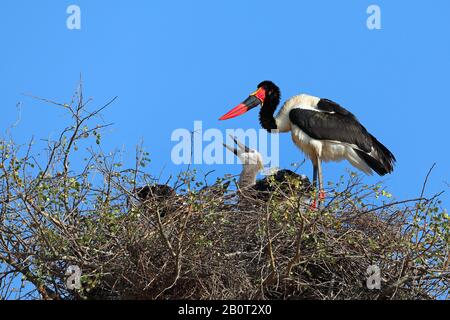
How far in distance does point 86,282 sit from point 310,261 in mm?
1995

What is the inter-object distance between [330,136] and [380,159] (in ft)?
2.16

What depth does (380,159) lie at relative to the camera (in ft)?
44.2

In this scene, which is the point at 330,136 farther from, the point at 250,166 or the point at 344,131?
the point at 250,166

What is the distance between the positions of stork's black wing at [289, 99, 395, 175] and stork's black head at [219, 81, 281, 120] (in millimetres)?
833

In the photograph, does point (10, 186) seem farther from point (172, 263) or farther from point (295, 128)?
point (295, 128)

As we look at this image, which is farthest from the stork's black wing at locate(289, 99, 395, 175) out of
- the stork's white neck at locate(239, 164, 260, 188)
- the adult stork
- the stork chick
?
the stork's white neck at locate(239, 164, 260, 188)

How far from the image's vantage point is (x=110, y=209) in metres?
9.68

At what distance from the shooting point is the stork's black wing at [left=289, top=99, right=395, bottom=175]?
531 inches

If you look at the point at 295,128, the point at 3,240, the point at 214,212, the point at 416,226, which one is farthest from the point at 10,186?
the point at 295,128

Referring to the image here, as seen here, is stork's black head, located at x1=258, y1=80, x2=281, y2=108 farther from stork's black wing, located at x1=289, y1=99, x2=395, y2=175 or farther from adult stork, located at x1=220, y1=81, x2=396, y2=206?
stork's black wing, located at x1=289, y1=99, x2=395, y2=175

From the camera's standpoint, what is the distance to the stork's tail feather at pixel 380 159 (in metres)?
13.4

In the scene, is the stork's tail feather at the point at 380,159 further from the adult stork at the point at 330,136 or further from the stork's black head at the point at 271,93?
the stork's black head at the point at 271,93

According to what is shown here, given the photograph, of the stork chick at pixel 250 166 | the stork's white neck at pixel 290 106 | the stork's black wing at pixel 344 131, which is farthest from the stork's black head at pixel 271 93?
the stork chick at pixel 250 166
